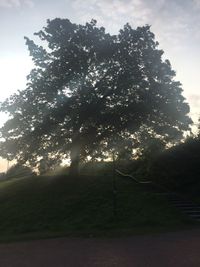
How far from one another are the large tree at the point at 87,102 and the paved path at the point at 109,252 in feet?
52.1

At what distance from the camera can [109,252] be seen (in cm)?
1694

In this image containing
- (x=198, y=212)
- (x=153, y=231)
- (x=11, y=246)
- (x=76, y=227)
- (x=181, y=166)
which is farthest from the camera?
(x=181, y=166)

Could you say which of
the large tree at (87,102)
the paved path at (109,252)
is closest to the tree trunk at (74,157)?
the large tree at (87,102)

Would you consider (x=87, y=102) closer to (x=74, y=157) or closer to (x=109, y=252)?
(x=74, y=157)

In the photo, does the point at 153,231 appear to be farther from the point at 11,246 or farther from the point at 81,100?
the point at 81,100

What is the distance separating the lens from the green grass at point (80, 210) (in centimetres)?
2419

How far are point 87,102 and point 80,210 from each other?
1073cm

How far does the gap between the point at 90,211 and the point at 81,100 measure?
11259 mm

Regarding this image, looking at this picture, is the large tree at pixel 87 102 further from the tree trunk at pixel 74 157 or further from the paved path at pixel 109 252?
the paved path at pixel 109 252

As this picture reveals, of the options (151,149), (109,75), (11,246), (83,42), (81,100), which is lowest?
(11,246)

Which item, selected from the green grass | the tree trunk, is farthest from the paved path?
the tree trunk

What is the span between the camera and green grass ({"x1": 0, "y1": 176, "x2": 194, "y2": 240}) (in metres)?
Result: 24.2

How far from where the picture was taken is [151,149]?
35844mm

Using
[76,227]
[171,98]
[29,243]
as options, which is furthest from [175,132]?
[29,243]
